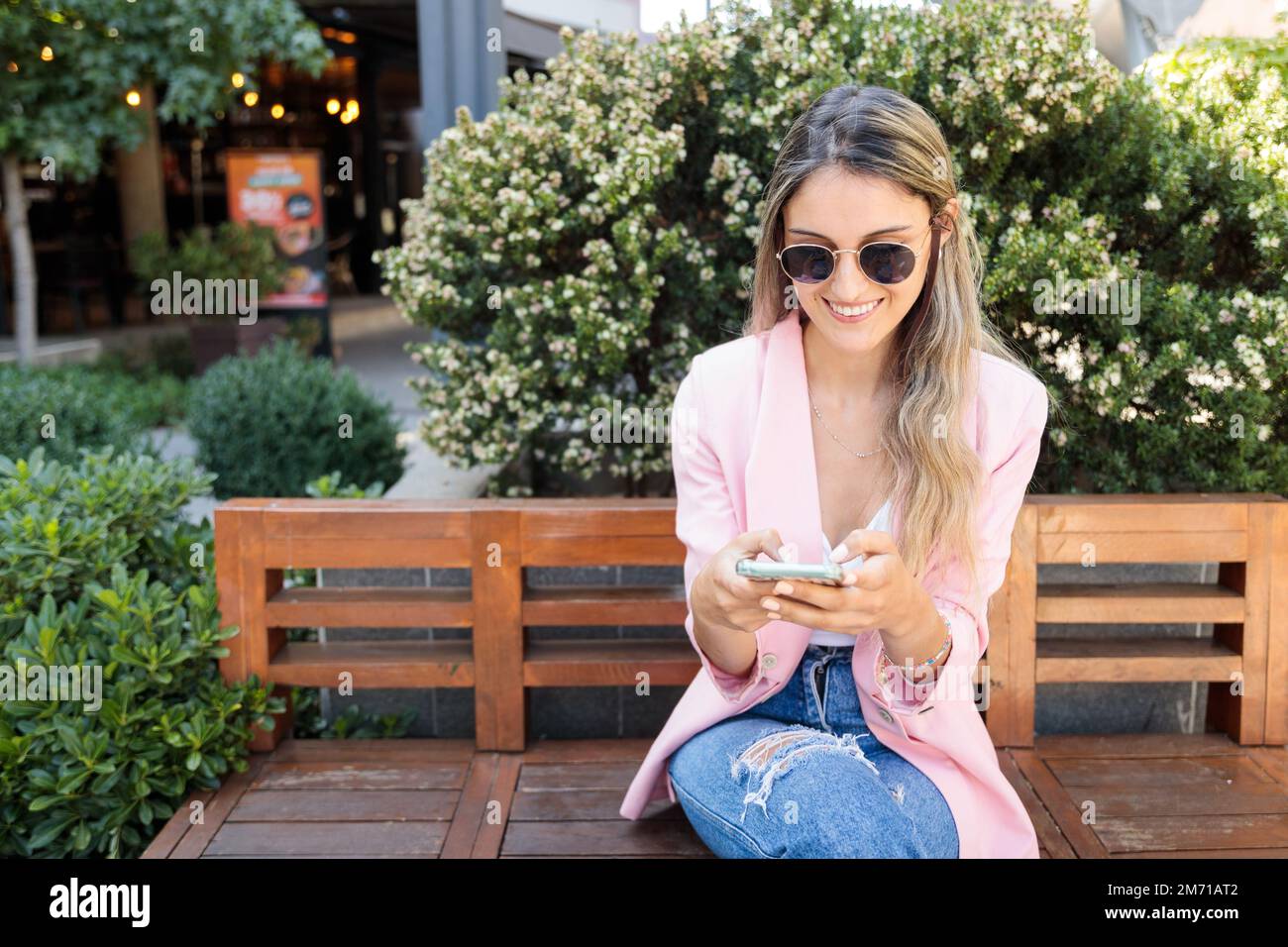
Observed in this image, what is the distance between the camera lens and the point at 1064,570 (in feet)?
10.8

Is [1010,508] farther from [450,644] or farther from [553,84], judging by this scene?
[553,84]

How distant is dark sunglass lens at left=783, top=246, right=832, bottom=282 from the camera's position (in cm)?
212

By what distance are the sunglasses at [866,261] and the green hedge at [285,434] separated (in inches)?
132

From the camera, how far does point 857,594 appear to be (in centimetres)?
191

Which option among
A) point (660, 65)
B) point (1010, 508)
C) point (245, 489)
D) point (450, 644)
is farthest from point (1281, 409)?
point (245, 489)

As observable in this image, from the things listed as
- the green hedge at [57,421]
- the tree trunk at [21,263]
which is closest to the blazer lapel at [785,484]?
the green hedge at [57,421]

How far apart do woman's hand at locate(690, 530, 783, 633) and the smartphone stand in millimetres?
54

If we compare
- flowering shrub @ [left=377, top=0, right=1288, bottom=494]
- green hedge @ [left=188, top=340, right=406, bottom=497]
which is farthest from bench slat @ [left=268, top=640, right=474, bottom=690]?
green hedge @ [left=188, top=340, right=406, bottom=497]

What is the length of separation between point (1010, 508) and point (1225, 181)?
1.59 metres

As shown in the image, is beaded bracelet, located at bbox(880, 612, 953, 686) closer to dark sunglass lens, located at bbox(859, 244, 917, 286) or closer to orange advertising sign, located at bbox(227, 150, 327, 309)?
dark sunglass lens, located at bbox(859, 244, 917, 286)

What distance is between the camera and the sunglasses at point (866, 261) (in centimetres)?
211

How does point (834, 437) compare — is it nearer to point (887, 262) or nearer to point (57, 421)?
point (887, 262)

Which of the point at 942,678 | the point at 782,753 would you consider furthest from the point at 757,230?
the point at 782,753
